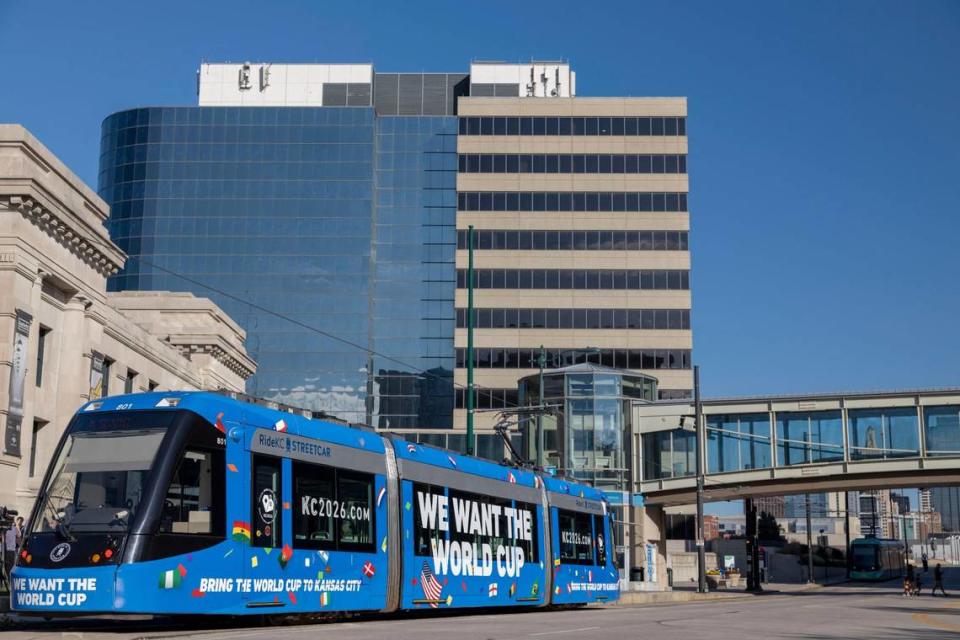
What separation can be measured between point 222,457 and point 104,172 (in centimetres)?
8795

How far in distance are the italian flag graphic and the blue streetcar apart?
0.02m

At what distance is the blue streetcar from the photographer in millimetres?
15289

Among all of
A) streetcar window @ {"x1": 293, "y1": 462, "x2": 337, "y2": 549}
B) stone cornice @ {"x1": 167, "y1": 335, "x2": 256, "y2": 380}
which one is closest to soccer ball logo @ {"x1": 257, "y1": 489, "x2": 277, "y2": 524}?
streetcar window @ {"x1": 293, "y1": 462, "x2": 337, "y2": 549}

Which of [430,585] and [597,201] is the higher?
[597,201]

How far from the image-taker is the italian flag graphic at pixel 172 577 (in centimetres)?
1532

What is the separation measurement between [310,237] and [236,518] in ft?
262

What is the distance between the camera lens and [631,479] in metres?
60.9

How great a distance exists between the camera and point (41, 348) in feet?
116

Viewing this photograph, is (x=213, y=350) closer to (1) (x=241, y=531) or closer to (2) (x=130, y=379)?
(2) (x=130, y=379)

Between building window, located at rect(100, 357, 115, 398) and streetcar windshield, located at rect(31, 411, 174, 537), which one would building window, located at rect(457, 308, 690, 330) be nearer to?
building window, located at rect(100, 357, 115, 398)

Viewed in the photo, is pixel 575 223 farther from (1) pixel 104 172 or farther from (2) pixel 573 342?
(1) pixel 104 172

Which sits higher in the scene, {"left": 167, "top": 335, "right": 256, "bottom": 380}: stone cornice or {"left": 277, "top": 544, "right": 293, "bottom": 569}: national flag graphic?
{"left": 167, "top": 335, "right": 256, "bottom": 380}: stone cornice

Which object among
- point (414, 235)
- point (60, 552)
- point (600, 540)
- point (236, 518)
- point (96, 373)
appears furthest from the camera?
point (414, 235)

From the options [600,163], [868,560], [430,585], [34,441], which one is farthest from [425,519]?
[868,560]
